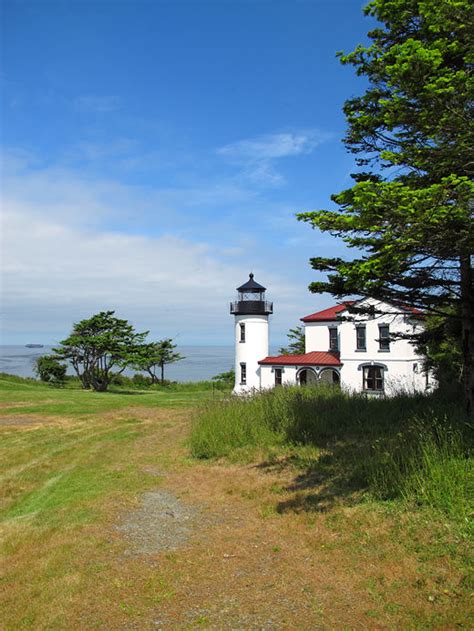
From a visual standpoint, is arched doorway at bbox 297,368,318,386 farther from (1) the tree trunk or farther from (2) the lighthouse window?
(1) the tree trunk

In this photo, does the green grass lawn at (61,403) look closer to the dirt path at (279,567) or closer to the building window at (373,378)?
the dirt path at (279,567)

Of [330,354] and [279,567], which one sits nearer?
[279,567]

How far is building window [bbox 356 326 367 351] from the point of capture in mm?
30469

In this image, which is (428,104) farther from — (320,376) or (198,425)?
(320,376)

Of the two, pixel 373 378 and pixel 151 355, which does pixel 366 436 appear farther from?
pixel 151 355

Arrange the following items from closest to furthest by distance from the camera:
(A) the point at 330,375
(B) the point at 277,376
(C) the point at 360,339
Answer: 1. (C) the point at 360,339
2. (A) the point at 330,375
3. (B) the point at 277,376

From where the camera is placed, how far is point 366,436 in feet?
35.2

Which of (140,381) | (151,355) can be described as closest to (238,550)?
(151,355)

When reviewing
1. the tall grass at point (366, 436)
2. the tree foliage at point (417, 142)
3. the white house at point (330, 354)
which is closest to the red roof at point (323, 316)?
the white house at point (330, 354)

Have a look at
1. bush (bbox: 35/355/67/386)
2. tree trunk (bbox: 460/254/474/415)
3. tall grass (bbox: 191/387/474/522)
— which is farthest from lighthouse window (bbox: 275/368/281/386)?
tree trunk (bbox: 460/254/474/415)

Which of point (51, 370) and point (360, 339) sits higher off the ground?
point (360, 339)

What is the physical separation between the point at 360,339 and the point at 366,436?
20572mm

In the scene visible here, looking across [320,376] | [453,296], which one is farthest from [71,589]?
[320,376]

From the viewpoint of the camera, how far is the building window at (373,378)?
29.9 m
